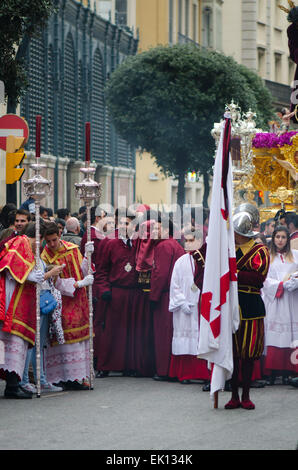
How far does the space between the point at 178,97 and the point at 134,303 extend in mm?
25582

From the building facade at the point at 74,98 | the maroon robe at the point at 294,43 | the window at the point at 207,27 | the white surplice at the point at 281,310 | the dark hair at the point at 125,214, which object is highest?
the window at the point at 207,27

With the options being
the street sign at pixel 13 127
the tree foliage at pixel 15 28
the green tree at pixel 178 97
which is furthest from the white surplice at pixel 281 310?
the green tree at pixel 178 97

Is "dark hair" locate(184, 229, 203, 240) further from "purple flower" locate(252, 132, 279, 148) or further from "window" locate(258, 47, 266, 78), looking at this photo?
"window" locate(258, 47, 266, 78)

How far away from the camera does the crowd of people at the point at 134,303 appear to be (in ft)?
37.2

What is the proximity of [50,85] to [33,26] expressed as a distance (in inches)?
703

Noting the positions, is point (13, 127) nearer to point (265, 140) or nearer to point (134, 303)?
point (265, 140)

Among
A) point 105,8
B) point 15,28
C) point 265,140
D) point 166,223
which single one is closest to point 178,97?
point 105,8

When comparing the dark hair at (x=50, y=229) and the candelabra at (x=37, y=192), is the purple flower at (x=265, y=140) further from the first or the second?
the dark hair at (x=50, y=229)

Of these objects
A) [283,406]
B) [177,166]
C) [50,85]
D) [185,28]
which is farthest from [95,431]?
[185,28]

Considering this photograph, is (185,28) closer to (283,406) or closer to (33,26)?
(33,26)

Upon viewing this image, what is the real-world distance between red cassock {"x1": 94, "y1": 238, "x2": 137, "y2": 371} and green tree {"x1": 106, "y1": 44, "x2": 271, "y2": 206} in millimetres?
25380

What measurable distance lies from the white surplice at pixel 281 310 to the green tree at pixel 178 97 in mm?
25963

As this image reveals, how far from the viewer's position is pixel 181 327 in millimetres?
13016

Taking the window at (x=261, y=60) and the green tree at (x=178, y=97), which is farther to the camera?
the window at (x=261, y=60)
